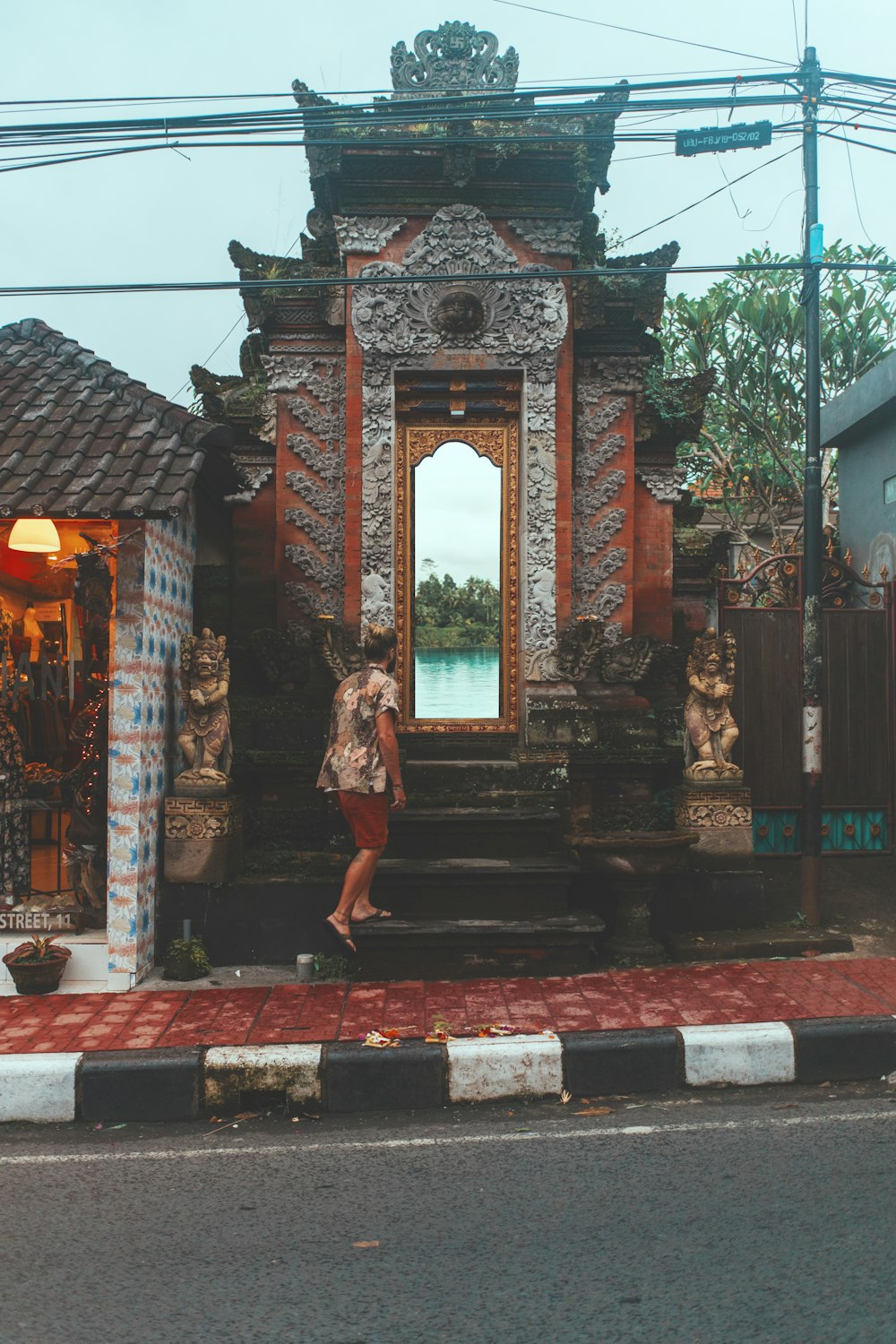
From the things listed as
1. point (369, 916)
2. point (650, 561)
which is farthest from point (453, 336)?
point (369, 916)

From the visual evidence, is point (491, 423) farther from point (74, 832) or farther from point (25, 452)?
point (74, 832)

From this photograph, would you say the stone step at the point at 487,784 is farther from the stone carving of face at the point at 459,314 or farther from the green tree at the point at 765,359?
the green tree at the point at 765,359

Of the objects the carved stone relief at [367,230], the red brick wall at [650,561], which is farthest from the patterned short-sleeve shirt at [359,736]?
the carved stone relief at [367,230]

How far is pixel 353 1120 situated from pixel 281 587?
443cm

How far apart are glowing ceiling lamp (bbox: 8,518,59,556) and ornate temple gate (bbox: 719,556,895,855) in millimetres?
5323

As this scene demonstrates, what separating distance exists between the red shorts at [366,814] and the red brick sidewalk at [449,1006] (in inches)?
33.6

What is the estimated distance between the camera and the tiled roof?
5.76m

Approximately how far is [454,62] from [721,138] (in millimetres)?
2381

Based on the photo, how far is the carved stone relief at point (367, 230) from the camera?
7910 millimetres

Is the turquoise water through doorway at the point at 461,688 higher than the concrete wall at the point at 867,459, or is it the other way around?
the concrete wall at the point at 867,459

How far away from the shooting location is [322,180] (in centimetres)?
816

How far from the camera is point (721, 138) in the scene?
7.05m

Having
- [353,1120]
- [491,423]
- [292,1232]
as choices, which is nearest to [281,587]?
[491,423]

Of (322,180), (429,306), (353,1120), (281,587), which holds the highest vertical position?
(322,180)
